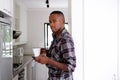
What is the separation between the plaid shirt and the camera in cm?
140

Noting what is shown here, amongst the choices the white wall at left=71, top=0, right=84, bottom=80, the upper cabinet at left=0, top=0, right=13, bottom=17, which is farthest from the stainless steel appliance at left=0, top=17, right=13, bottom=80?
the white wall at left=71, top=0, right=84, bottom=80

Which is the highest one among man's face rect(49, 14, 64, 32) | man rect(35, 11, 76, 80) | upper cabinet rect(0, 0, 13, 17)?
upper cabinet rect(0, 0, 13, 17)

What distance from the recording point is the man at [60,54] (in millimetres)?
A: 1398

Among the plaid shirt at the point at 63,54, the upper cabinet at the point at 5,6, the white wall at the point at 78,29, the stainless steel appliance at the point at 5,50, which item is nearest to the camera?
the plaid shirt at the point at 63,54

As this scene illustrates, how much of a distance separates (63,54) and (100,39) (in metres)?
0.58

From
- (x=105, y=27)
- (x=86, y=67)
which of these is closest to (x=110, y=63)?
(x=86, y=67)

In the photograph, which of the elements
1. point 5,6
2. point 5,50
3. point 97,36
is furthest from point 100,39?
point 5,6

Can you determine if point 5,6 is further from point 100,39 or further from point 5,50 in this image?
point 100,39

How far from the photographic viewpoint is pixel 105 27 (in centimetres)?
184

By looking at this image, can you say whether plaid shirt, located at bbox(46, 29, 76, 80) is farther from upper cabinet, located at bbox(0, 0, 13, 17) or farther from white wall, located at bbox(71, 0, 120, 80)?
upper cabinet, located at bbox(0, 0, 13, 17)

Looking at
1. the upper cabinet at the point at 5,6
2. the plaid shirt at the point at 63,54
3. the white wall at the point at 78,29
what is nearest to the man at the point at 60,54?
the plaid shirt at the point at 63,54

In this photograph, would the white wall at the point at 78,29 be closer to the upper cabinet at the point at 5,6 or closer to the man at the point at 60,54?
the man at the point at 60,54

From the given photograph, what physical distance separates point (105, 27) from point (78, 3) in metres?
0.34

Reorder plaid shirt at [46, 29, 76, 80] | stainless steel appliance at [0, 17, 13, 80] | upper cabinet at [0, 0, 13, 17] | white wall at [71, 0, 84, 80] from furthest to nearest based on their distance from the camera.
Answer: upper cabinet at [0, 0, 13, 17]
white wall at [71, 0, 84, 80]
stainless steel appliance at [0, 17, 13, 80]
plaid shirt at [46, 29, 76, 80]
